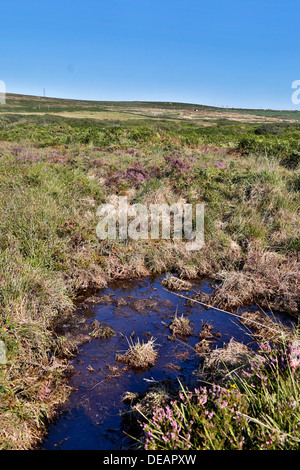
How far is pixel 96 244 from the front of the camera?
8047 mm

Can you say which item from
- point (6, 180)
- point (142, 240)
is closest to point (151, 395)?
point (142, 240)

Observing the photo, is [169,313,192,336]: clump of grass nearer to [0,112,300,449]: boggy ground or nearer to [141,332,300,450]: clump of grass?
[0,112,300,449]: boggy ground

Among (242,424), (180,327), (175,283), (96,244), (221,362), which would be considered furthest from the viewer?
(96,244)

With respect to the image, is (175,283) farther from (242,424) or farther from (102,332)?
(242,424)

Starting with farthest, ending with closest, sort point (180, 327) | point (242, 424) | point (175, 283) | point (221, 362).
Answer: point (175, 283), point (180, 327), point (221, 362), point (242, 424)

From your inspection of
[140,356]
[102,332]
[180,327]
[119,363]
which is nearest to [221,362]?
[140,356]

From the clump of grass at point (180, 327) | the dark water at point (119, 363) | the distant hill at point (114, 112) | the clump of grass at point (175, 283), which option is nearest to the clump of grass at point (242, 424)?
the dark water at point (119, 363)

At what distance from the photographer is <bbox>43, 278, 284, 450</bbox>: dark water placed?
3939 mm

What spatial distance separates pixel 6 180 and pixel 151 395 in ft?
22.8

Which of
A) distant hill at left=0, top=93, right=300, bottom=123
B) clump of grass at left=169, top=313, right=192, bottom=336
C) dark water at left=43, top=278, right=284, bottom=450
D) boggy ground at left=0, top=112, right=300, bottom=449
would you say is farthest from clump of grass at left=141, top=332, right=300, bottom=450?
distant hill at left=0, top=93, right=300, bottom=123

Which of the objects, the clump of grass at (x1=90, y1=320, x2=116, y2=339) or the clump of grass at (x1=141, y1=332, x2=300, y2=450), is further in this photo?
the clump of grass at (x1=90, y1=320, x2=116, y2=339)

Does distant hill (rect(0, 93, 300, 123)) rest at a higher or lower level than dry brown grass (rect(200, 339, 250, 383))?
higher

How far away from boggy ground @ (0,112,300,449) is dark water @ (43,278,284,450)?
0.95ft

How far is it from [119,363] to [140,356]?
387 millimetres
